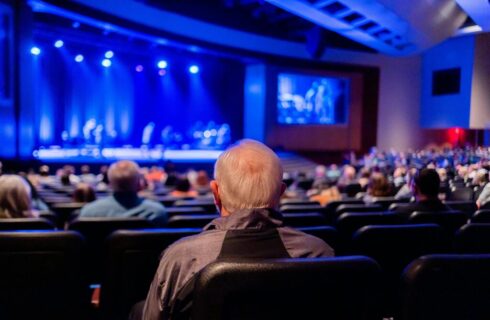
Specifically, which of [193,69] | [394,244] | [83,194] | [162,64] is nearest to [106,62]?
[162,64]

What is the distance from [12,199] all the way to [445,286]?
8.86 feet

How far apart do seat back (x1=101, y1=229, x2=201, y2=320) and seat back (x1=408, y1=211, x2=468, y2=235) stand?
1.48 metres

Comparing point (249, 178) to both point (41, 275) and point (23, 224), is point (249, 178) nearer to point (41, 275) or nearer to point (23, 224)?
point (41, 275)

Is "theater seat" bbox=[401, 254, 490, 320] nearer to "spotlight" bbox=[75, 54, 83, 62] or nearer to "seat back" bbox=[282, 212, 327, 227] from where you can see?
"seat back" bbox=[282, 212, 327, 227]

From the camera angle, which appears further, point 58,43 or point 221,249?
point 58,43

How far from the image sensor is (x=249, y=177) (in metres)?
1.53

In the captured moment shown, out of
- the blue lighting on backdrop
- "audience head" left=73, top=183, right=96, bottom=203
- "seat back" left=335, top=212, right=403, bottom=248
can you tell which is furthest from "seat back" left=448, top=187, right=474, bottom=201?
the blue lighting on backdrop

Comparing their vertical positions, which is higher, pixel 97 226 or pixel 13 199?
pixel 13 199

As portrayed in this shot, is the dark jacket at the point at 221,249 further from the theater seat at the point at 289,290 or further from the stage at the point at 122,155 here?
the stage at the point at 122,155

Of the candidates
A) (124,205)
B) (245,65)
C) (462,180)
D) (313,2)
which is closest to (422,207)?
(462,180)

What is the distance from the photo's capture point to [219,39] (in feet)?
49.9

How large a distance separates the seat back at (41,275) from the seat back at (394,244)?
4.09 feet

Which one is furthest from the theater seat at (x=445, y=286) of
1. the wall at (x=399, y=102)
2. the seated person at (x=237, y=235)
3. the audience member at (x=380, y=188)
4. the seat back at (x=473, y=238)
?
the wall at (x=399, y=102)

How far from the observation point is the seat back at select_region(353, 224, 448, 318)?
2408mm
